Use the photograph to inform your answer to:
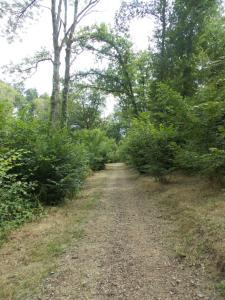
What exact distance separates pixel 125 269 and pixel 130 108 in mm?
22649

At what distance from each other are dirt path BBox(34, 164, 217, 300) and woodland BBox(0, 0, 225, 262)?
1952mm

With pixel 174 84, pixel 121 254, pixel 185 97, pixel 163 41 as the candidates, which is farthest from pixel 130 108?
pixel 121 254

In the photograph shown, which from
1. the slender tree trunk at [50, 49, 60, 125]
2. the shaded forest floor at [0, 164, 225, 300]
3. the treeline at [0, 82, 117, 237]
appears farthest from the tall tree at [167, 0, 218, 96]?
the shaded forest floor at [0, 164, 225, 300]

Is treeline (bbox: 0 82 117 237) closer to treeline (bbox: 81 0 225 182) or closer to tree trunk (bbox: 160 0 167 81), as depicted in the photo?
treeline (bbox: 81 0 225 182)

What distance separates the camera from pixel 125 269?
4055mm

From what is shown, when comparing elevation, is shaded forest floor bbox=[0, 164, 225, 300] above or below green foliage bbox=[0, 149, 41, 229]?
below

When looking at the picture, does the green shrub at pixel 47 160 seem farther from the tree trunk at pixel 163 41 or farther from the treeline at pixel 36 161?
the tree trunk at pixel 163 41

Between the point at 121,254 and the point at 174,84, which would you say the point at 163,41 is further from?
the point at 121,254

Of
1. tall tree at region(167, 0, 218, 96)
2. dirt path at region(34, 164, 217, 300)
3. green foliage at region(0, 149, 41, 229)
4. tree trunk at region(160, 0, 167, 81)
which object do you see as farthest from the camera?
tree trunk at region(160, 0, 167, 81)

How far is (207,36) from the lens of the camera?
14742 mm

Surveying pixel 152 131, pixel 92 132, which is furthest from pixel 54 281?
pixel 92 132

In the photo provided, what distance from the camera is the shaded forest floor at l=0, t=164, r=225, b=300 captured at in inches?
139

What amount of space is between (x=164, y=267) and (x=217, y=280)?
2.45 ft

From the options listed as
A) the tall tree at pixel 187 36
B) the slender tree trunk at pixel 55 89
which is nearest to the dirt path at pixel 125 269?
the slender tree trunk at pixel 55 89
